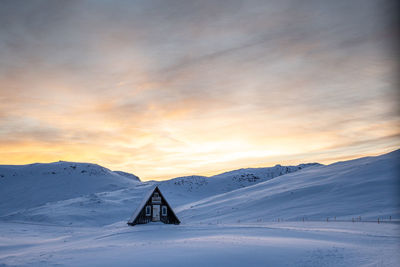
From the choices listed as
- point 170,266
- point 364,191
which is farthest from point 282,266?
Result: point 364,191

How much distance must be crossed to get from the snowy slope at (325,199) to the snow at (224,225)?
122mm

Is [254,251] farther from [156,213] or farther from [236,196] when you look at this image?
[236,196]

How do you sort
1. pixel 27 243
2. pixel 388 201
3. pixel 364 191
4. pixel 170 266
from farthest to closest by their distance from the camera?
1. pixel 364 191
2. pixel 388 201
3. pixel 27 243
4. pixel 170 266

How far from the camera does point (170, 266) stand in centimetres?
1628

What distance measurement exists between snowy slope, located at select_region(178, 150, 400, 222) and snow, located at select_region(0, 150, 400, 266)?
0.40ft

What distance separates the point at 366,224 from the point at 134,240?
67.8ft

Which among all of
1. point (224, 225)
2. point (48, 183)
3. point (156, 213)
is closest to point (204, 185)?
point (48, 183)

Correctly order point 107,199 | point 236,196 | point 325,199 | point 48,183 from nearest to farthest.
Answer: point 325,199 < point 236,196 < point 107,199 < point 48,183

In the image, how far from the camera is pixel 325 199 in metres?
40.6

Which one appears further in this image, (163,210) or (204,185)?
(204,185)

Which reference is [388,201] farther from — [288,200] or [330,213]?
[288,200]

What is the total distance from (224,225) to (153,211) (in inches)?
318

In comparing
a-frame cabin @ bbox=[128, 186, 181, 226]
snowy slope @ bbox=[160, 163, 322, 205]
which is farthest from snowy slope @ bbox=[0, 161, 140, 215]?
a-frame cabin @ bbox=[128, 186, 181, 226]

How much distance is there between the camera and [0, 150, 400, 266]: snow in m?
18.2
